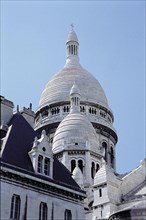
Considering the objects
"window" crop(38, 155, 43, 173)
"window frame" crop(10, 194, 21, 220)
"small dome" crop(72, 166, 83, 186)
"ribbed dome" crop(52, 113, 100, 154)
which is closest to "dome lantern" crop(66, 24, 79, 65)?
"ribbed dome" crop(52, 113, 100, 154)

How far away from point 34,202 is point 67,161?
127 ft

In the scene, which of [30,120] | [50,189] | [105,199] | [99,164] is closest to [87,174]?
[99,164]

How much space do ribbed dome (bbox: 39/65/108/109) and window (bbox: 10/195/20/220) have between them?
196ft

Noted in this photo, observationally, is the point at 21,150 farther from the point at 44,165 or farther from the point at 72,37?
the point at 72,37

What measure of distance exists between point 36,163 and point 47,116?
5826 centimetres

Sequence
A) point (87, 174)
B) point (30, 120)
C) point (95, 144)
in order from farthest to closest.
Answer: point (95, 144), point (87, 174), point (30, 120)

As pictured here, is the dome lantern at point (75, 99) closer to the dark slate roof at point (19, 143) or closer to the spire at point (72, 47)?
the spire at point (72, 47)

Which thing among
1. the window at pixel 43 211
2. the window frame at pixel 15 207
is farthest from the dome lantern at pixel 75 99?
the window frame at pixel 15 207

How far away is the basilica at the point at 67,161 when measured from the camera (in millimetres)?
31875

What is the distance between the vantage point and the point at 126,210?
44.5m

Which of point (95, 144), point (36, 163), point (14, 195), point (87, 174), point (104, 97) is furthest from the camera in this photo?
point (104, 97)

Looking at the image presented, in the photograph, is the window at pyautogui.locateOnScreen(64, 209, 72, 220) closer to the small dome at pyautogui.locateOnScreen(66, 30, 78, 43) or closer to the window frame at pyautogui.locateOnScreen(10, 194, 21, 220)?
the window frame at pyautogui.locateOnScreen(10, 194, 21, 220)

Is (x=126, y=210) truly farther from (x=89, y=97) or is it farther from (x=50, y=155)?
(x=89, y=97)

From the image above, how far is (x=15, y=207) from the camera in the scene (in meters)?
31.0
